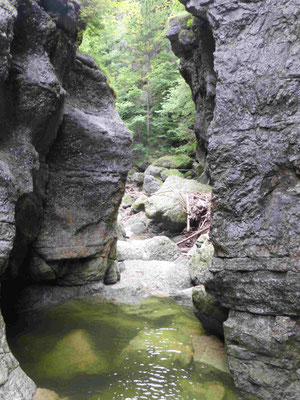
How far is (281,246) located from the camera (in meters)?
3.88

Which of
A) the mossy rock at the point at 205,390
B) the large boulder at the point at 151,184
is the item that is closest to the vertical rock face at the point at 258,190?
the mossy rock at the point at 205,390

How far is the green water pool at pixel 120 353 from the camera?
161 inches

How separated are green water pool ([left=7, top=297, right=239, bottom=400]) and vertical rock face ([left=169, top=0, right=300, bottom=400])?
2.20 feet

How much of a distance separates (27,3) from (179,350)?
6219mm

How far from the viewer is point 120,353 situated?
16.4ft

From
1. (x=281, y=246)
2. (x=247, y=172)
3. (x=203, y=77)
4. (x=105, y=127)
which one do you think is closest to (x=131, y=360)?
(x=281, y=246)

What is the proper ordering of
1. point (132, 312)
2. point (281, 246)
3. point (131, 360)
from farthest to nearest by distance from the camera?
point (132, 312) < point (131, 360) < point (281, 246)

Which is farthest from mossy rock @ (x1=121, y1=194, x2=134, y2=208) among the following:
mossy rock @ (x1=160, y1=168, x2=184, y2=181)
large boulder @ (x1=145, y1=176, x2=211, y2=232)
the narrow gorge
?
the narrow gorge

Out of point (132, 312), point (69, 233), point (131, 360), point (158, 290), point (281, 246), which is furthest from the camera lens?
point (158, 290)

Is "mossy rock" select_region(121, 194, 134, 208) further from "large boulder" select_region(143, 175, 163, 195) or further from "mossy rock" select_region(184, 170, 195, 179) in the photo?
"mossy rock" select_region(184, 170, 195, 179)

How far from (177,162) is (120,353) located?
60.8 feet

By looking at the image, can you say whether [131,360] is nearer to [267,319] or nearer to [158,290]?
[267,319]

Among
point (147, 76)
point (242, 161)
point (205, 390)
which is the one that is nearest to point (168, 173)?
point (147, 76)

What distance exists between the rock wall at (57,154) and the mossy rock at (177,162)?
14188 mm
